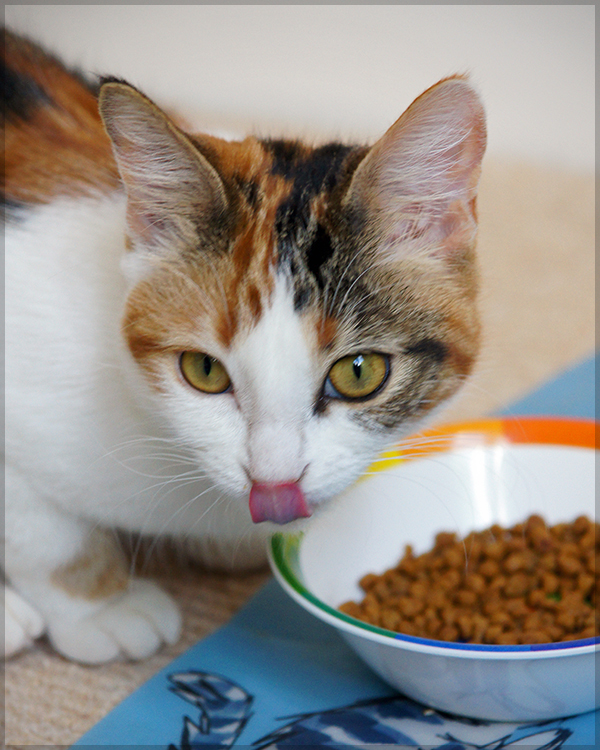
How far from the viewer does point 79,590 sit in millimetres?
1051

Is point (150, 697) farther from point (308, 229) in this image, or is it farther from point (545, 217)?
point (545, 217)

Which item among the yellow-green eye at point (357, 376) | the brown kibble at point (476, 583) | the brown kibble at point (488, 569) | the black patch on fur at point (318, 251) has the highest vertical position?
the black patch on fur at point (318, 251)

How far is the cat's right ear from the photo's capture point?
69 cm

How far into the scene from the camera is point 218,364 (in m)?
0.74

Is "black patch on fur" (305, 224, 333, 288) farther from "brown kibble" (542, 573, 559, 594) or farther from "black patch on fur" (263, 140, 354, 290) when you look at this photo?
"brown kibble" (542, 573, 559, 594)

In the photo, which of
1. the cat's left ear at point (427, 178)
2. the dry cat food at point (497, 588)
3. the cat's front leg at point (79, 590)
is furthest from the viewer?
the cat's front leg at point (79, 590)

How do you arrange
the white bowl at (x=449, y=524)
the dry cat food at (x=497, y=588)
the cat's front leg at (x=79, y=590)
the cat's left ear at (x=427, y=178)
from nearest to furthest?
the cat's left ear at (x=427, y=178) → the white bowl at (x=449, y=524) → the dry cat food at (x=497, y=588) → the cat's front leg at (x=79, y=590)

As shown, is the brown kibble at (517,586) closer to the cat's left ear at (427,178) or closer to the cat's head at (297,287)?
the cat's head at (297,287)

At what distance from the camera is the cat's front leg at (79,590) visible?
3.28 feet

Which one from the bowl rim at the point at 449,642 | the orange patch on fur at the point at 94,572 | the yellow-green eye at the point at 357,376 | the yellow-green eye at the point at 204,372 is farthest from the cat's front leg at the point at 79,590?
the yellow-green eye at the point at 357,376

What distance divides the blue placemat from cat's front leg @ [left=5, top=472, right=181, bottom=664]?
8cm

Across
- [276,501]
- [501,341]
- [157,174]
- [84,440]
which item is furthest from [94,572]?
[501,341]

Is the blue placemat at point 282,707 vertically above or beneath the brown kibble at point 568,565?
beneath

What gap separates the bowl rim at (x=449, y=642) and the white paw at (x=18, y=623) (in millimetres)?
358
